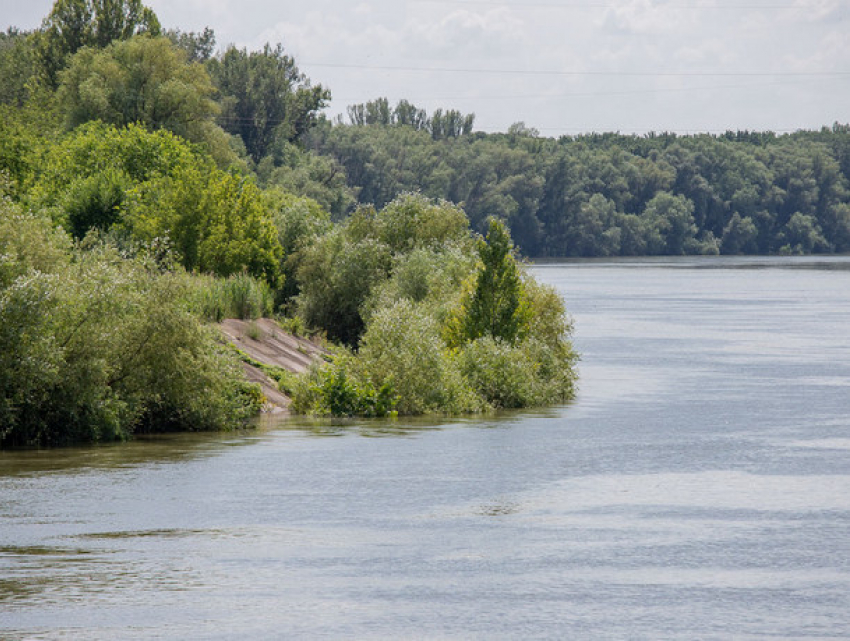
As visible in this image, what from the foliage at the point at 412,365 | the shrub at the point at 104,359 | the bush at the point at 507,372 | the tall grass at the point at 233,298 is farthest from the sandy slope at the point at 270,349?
the shrub at the point at 104,359

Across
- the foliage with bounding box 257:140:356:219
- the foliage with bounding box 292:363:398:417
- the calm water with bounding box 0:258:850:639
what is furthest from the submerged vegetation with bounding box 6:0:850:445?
the foliage with bounding box 257:140:356:219

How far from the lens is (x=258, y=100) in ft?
470

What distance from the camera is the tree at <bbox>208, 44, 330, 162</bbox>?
14325cm

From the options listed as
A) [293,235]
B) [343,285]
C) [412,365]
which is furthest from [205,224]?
[412,365]

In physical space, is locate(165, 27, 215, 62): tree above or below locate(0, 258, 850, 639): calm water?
above

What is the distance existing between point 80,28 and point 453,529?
97460 millimetres

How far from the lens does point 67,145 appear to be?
273 feet

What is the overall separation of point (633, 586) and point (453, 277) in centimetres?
4074

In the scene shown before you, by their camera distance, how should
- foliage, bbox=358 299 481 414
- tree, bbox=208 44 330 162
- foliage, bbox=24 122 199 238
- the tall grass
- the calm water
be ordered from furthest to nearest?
tree, bbox=208 44 330 162 → foliage, bbox=24 122 199 238 → the tall grass → foliage, bbox=358 299 481 414 → the calm water

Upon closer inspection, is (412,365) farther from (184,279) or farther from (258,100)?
(258,100)

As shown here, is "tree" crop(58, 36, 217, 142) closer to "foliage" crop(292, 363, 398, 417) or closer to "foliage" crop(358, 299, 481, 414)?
"foliage" crop(292, 363, 398, 417)

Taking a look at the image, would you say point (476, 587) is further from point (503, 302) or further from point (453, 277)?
point (453, 277)

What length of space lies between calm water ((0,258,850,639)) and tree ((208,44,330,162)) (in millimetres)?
96645

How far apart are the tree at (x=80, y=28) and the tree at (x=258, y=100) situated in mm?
24463
